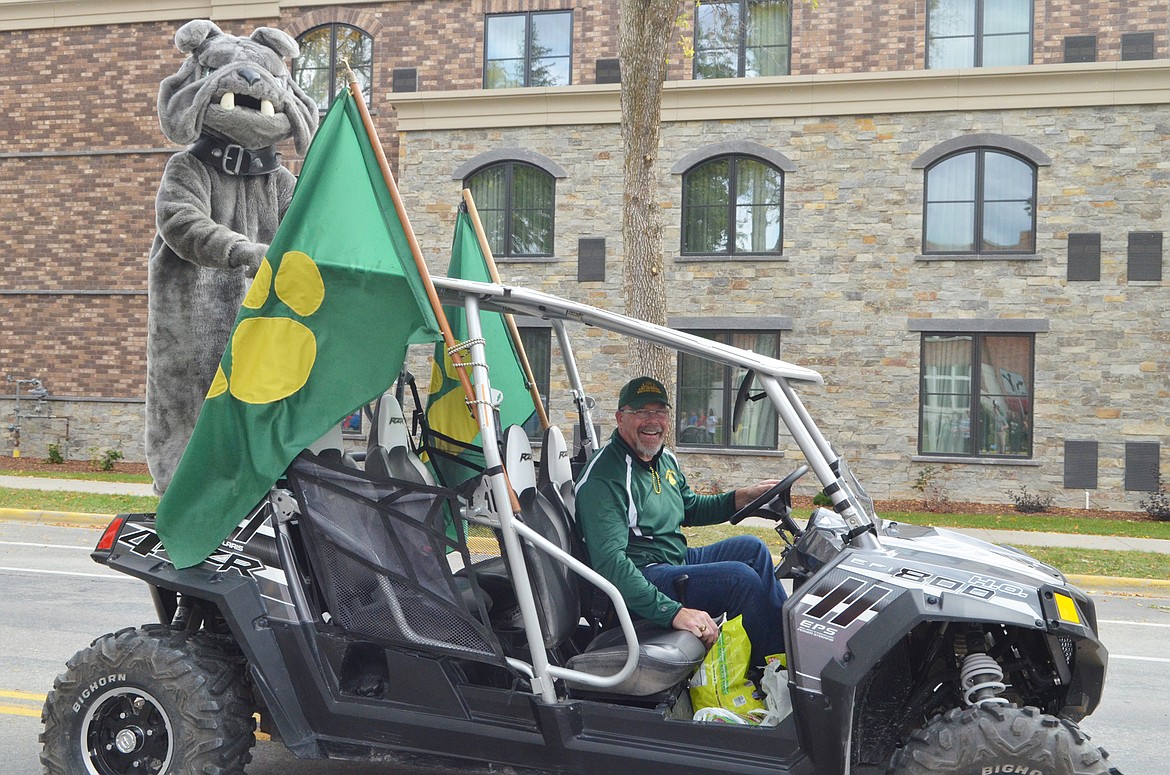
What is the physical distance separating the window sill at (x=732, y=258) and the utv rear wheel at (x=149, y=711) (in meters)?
14.7

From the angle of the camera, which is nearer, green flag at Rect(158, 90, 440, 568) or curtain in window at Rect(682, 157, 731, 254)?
green flag at Rect(158, 90, 440, 568)

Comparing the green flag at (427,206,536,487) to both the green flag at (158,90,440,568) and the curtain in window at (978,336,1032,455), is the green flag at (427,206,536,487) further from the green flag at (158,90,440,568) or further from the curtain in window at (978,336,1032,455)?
the curtain in window at (978,336,1032,455)

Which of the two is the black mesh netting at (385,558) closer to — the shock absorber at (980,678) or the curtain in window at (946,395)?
the shock absorber at (980,678)

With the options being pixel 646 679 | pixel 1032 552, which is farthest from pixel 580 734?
pixel 1032 552

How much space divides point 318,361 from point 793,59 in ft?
50.6

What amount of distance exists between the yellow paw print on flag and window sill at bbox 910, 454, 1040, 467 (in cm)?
1474

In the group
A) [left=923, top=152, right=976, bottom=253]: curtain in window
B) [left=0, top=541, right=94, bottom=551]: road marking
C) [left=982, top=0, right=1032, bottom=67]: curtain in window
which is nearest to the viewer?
[left=0, top=541, right=94, bottom=551]: road marking

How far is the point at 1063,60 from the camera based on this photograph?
1678 cm

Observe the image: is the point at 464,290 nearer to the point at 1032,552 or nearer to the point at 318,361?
the point at 318,361

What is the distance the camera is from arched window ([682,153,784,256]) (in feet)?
58.3

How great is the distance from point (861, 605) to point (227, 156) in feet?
10.3

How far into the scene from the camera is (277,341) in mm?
3662

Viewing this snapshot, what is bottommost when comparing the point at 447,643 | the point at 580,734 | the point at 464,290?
the point at 580,734

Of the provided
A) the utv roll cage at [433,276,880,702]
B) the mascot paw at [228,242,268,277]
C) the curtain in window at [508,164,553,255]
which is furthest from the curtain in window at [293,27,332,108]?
the utv roll cage at [433,276,880,702]
